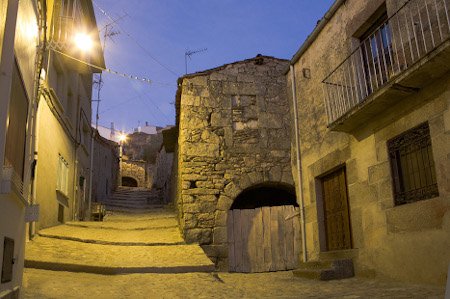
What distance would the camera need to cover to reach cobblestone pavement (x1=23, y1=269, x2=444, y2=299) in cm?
514

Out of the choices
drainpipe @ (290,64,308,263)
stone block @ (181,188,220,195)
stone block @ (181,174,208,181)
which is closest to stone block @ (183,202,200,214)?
stone block @ (181,188,220,195)

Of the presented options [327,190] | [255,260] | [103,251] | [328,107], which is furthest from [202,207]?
[328,107]

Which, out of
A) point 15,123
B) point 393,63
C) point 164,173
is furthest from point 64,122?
point 164,173

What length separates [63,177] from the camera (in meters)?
11.6

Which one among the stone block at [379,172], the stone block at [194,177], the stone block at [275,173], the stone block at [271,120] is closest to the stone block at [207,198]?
the stone block at [194,177]

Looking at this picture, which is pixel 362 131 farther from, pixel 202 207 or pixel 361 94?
pixel 202 207

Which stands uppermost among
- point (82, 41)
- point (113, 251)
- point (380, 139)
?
point (82, 41)

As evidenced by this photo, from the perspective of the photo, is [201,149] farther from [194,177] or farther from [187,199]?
[187,199]

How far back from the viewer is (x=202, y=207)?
33.3ft

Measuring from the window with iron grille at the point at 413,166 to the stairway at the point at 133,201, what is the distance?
13.8m

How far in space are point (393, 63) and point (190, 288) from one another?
4395 mm

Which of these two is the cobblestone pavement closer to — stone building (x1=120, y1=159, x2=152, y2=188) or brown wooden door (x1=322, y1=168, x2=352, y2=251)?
brown wooden door (x1=322, y1=168, x2=352, y2=251)

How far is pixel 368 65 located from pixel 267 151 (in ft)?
15.2

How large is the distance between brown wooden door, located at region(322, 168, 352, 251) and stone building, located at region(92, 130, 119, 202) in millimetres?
13365
